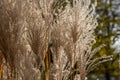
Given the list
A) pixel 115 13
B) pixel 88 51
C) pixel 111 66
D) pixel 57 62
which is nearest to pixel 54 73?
pixel 57 62

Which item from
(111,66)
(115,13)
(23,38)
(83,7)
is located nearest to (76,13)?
(83,7)

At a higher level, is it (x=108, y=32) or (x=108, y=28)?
(x=108, y=28)

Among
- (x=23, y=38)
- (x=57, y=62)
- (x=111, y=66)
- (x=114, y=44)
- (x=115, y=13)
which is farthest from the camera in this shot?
(x=115, y=13)

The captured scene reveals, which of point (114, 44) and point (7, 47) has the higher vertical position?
point (7, 47)

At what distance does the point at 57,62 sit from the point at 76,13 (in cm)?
37

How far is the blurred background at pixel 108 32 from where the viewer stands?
10.0m

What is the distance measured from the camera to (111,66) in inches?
423

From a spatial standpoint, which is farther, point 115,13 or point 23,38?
point 115,13

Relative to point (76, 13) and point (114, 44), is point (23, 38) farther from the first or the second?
point (114, 44)

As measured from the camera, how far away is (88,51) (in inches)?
101

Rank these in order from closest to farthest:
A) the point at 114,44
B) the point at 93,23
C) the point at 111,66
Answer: the point at 93,23, the point at 114,44, the point at 111,66

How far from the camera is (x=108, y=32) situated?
36.1ft

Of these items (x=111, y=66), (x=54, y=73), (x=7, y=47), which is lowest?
(x=111, y=66)

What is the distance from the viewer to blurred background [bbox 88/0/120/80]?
10.0 metres
